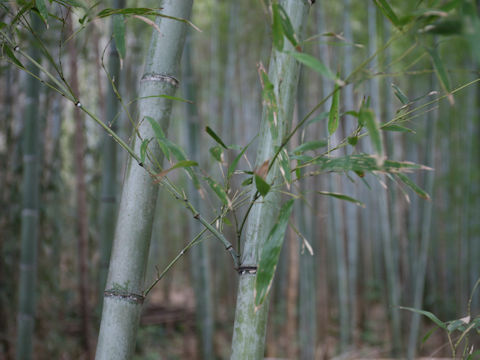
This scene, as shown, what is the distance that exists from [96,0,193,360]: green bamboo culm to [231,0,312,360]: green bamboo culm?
0.17 meters

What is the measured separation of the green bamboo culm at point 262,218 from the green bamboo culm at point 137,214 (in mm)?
173

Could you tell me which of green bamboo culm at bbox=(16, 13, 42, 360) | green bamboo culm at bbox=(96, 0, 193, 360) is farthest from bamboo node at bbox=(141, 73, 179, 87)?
green bamboo culm at bbox=(16, 13, 42, 360)

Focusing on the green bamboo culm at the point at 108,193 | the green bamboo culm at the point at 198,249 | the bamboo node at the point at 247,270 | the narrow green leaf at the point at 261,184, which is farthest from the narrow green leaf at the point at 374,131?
the green bamboo culm at the point at 198,249

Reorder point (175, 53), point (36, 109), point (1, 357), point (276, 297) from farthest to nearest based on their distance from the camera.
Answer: point (276, 297), point (1, 357), point (36, 109), point (175, 53)

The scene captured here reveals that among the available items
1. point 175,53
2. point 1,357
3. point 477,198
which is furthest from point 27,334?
point 477,198

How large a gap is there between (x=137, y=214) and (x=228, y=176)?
195mm

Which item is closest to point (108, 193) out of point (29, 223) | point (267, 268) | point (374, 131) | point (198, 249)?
point (29, 223)

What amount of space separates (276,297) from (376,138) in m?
5.67

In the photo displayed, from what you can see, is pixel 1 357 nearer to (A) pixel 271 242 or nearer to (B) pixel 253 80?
(A) pixel 271 242

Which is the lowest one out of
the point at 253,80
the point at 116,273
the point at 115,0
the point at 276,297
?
the point at 276,297

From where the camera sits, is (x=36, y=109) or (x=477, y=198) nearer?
(x=36, y=109)

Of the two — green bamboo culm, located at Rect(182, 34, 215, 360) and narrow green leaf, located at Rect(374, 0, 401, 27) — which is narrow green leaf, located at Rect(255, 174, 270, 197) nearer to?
narrow green leaf, located at Rect(374, 0, 401, 27)

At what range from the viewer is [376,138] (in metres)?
0.43

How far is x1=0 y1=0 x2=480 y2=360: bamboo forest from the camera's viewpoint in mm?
560
